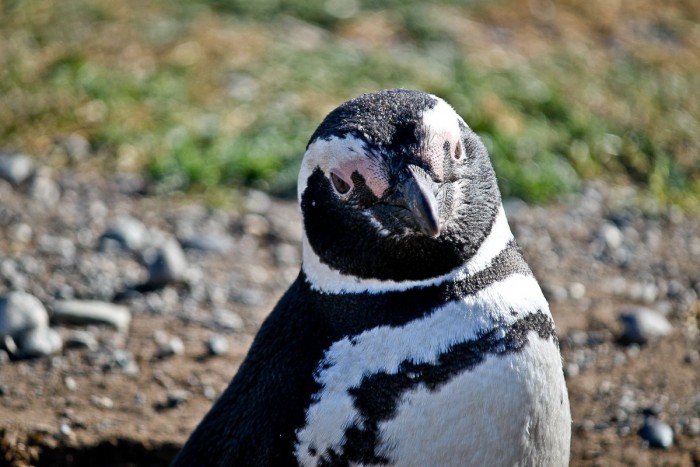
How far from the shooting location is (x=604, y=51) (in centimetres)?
660

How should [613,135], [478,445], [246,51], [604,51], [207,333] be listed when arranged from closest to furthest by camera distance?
[478,445] → [207,333] → [613,135] → [246,51] → [604,51]

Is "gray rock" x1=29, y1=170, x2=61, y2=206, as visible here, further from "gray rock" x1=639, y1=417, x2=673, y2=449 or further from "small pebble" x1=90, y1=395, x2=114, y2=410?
"gray rock" x1=639, y1=417, x2=673, y2=449

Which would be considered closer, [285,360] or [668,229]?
[285,360]

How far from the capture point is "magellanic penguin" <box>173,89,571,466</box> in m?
2.08

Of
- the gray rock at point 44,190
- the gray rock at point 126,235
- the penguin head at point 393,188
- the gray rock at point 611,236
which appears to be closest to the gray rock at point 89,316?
the gray rock at point 126,235

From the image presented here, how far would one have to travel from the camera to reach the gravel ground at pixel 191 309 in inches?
121

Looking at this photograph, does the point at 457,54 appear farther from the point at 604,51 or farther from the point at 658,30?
the point at 658,30

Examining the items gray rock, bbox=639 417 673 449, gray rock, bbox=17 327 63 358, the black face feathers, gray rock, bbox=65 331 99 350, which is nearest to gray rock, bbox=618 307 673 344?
gray rock, bbox=639 417 673 449

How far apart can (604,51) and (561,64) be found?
0.52m

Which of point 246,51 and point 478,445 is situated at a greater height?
point 478,445

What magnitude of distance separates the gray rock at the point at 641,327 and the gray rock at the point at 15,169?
2.93 metres

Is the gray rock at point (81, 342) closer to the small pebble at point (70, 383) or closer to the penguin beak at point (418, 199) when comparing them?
the small pebble at point (70, 383)

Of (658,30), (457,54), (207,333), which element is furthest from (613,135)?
(207,333)

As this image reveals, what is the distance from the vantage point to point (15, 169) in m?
4.70
